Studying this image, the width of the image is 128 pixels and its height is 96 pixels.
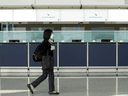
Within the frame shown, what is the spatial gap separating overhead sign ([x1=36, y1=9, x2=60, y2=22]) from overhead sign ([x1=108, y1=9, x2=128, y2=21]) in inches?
92.0

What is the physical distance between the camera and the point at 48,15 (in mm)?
9859

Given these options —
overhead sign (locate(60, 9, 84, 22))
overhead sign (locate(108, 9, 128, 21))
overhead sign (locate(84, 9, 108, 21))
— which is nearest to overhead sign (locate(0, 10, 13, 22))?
overhead sign (locate(60, 9, 84, 22))

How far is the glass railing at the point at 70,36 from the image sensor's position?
688 centimetres

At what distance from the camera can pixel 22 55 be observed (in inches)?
248

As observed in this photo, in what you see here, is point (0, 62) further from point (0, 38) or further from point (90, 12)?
point (90, 12)

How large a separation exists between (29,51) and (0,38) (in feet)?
4.17

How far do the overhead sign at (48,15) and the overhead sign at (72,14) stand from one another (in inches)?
8.9

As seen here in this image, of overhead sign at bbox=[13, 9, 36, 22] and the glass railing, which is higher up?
overhead sign at bbox=[13, 9, 36, 22]

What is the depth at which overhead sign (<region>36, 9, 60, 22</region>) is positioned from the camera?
32.3 ft

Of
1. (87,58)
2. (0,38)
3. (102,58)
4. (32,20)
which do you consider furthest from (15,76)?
(32,20)
